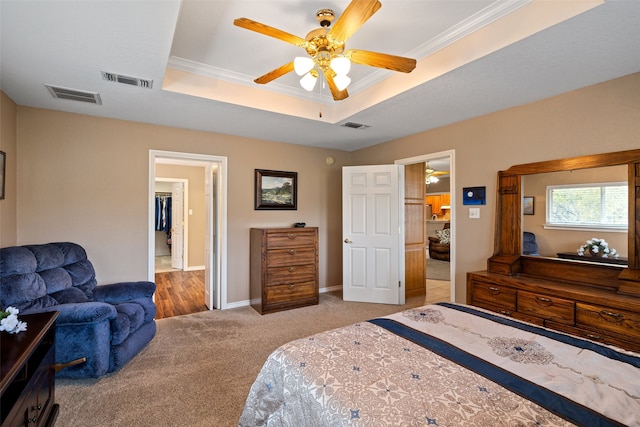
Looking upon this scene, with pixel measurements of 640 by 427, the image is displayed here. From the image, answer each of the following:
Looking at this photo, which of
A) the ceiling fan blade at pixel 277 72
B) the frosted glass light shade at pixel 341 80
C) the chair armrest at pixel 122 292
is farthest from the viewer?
the chair armrest at pixel 122 292

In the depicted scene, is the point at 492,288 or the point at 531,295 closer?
the point at 531,295

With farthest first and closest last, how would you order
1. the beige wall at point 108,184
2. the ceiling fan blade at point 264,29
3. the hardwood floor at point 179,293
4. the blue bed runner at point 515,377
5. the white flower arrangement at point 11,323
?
1. the hardwood floor at point 179,293
2. the beige wall at point 108,184
3. the ceiling fan blade at point 264,29
4. the white flower arrangement at point 11,323
5. the blue bed runner at point 515,377

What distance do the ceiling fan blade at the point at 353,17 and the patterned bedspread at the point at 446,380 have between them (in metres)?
1.69

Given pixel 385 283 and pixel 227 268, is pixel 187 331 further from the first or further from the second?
pixel 385 283

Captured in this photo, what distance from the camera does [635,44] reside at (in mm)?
1913

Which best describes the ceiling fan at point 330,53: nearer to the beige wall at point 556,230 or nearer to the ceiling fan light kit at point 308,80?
the ceiling fan light kit at point 308,80

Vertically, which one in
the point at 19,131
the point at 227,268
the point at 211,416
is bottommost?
the point at 211,416

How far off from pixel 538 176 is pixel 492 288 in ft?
3.89

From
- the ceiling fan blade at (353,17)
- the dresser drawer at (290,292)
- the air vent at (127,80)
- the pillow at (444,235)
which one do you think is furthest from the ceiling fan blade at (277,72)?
the pillow at (444,235)

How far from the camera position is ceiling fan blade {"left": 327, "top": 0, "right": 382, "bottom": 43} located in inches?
58.0

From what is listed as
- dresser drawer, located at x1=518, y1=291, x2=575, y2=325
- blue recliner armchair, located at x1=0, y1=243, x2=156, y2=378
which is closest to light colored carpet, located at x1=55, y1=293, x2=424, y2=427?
blue recliner armchair, located at x1=0, y1=243, x2=156, y2=378

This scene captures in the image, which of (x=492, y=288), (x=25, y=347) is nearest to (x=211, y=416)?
(x=25, y=347)

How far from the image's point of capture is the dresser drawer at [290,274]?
3.86 metres

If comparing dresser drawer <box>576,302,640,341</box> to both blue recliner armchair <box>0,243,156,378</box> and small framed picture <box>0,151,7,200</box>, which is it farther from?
small framed picture <box>0,151,7,200</box>
